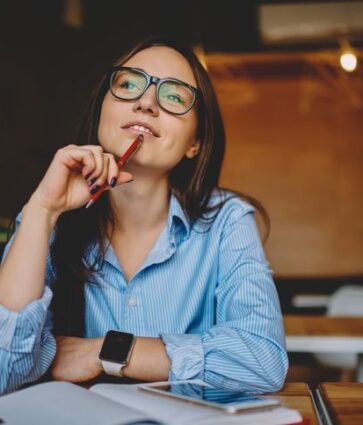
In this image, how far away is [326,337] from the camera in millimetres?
2102

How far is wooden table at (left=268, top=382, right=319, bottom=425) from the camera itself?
3.47ft

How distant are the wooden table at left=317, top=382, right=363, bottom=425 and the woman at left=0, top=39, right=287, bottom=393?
12 cm

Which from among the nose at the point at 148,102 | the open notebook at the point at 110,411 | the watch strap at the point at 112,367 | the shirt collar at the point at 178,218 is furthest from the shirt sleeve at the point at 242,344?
the nose at the point at 148,102

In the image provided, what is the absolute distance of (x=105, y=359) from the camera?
1.31m

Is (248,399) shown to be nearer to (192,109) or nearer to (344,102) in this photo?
(192,109)

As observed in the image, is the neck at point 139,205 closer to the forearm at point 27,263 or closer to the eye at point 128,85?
the eye at point 128,85

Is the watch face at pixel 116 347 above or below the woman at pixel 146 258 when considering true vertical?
below

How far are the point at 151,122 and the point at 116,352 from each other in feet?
2.05

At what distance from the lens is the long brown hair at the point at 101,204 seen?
167 centimetres

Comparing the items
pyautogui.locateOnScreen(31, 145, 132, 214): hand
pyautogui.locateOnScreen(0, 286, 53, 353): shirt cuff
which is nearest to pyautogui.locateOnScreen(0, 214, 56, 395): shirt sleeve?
pyautogui.locateOnScreen(0, 286, 53, 353): shirt cuff

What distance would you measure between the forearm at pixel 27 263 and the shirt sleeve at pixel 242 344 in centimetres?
31

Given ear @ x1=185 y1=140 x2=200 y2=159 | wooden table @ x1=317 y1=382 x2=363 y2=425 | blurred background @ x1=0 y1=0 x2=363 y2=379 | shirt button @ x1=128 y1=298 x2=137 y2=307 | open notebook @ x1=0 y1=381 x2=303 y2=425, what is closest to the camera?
open notebook @ x1=0 y1=381 x2=303 y2=425

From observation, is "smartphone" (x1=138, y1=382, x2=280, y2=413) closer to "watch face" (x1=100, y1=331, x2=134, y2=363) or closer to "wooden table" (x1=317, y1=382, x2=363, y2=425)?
"wooden table" (x1=317, y1=382, x2=363, y2=425)

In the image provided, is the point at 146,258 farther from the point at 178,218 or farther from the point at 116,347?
the point at 116,347
